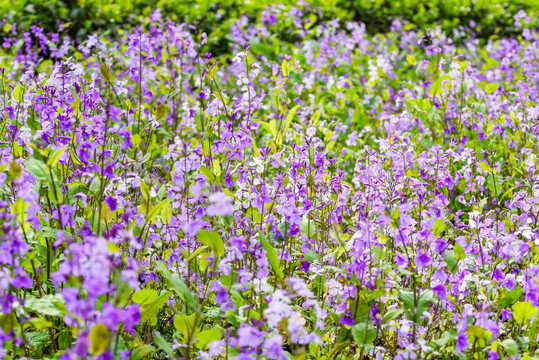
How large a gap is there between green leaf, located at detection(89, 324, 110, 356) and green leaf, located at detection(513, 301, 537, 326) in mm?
1552

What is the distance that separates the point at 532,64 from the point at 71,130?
4.77 meters

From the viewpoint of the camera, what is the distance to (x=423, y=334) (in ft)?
7.50

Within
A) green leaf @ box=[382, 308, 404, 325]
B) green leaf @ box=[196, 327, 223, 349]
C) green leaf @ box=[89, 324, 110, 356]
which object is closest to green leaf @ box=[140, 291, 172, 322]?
green leaf @ box=[196, 327, 223, 349]

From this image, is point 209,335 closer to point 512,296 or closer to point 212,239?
point 212,239

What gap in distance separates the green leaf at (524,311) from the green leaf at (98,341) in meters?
1.55

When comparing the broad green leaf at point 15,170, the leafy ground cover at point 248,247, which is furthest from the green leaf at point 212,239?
the broad green leaf at point 15,170

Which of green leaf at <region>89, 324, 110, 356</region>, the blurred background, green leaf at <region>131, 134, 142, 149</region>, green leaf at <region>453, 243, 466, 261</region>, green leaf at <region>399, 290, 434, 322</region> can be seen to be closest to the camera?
green leaf at <region>89, 324, 110, 356</region>

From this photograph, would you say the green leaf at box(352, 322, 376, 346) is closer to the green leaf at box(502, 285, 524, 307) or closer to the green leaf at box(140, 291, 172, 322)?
the green leaf at box(502, 285, 524, 307)

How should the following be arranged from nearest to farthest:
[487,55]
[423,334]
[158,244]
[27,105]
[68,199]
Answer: [423,334] → [68,199] → [158,244] → [27,105] → [487,55]

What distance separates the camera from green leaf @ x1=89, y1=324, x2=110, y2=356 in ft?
4.82

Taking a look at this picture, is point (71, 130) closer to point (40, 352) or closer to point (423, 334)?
point (40, 352)

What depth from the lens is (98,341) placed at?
148cm

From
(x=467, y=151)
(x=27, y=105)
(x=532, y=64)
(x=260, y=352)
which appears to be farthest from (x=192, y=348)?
(x=532, y=64)

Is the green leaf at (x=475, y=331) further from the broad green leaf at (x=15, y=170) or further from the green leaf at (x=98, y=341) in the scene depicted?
the broad green leaf at (x=15, y=170)
